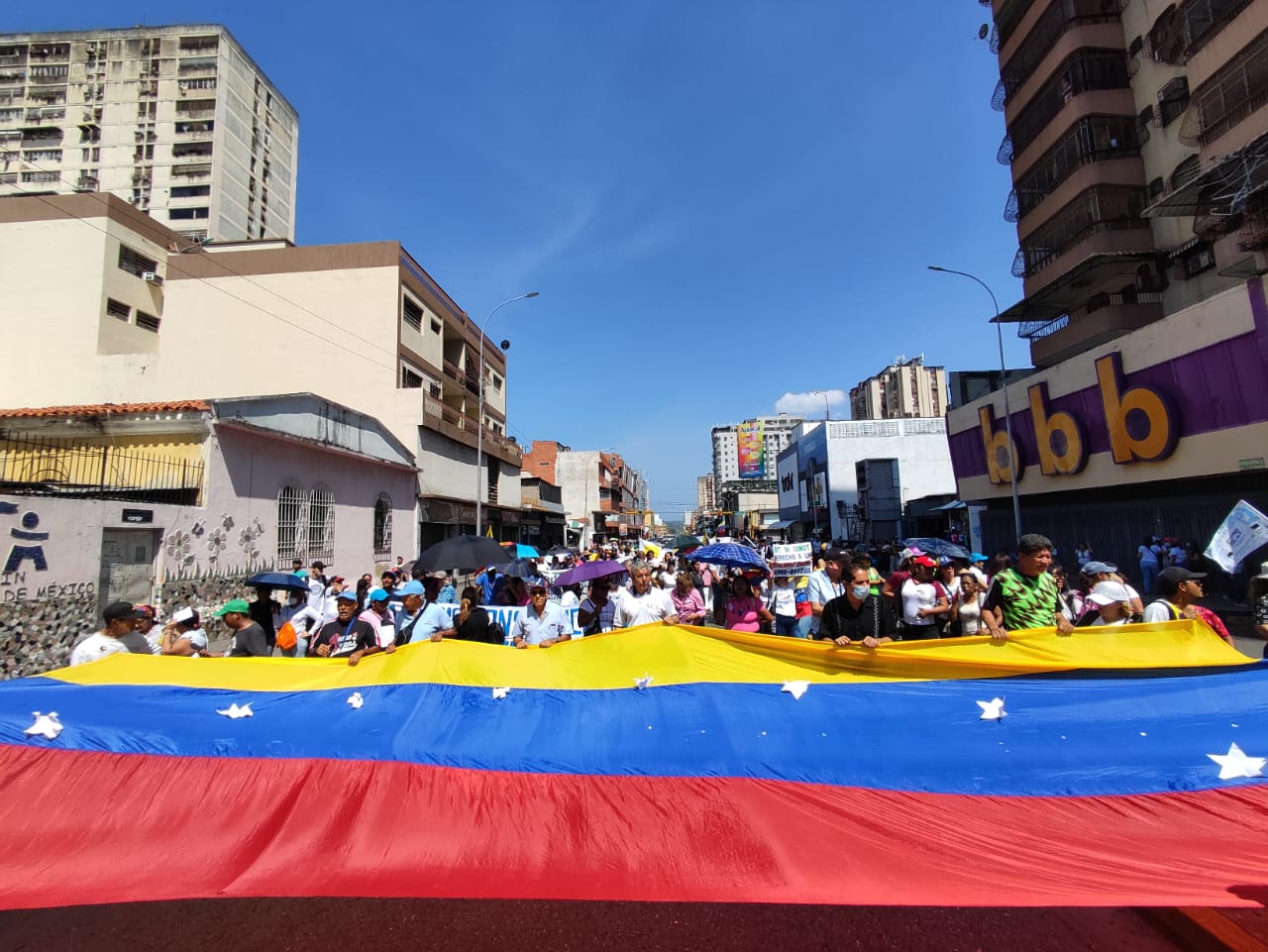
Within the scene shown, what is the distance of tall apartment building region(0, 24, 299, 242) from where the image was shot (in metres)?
55.2

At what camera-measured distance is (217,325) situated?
84.0ft

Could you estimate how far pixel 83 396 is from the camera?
24.0 metres

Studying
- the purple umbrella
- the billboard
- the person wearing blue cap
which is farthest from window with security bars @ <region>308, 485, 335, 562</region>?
the billboard

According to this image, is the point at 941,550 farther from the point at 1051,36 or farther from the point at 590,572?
the point at 1051,36

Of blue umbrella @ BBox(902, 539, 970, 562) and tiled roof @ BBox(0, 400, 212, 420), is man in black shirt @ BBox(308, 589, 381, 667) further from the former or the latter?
blue umbrella @ BBox(902, 539, 970, 562)

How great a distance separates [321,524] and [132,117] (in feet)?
204

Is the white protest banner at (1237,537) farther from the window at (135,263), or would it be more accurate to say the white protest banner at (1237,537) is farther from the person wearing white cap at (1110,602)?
the window at (135,263)

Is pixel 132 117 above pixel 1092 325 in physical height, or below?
above

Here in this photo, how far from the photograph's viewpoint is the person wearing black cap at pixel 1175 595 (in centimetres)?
470

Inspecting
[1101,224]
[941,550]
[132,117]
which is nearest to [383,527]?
[941,550]

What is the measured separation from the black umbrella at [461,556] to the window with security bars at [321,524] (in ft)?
27.4

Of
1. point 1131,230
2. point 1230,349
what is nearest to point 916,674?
point 1230,349

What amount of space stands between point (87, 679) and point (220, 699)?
1.09m

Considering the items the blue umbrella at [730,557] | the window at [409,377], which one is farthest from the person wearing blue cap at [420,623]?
the window at [409,377]
